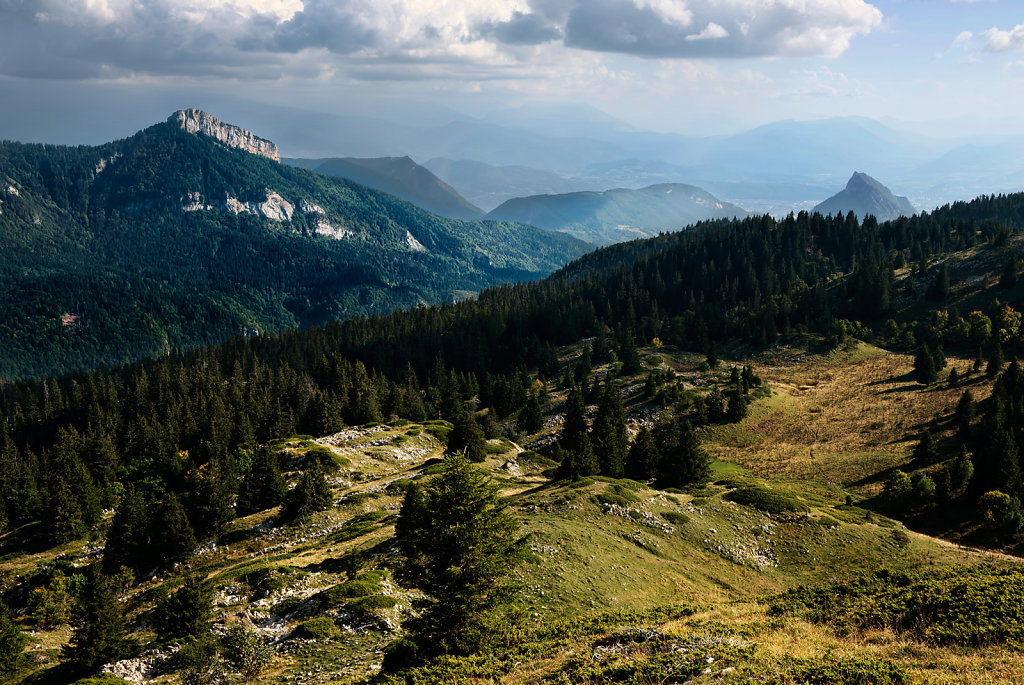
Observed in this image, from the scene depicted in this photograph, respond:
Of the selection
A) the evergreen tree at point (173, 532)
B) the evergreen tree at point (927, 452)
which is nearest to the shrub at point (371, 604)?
the evergreen tree at point (173, 532)

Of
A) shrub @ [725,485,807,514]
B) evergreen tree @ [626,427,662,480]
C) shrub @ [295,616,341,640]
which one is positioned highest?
shrub @ [295,616,341,640]

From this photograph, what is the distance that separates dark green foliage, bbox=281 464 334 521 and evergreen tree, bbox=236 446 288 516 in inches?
245

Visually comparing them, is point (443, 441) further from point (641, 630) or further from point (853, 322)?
point (853, 322)

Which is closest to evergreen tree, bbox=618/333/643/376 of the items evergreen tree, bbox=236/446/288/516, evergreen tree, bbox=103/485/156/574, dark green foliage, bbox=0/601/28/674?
evergreen tree, bbox=236/446/288/516

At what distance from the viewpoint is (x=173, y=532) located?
6931cm

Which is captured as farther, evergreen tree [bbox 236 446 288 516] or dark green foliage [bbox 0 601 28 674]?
evergreen tree [bbox 236 446 288 516]

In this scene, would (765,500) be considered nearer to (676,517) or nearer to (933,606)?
(676,517)

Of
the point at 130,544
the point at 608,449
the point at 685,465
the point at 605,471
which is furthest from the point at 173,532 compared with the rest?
the point at 685,465

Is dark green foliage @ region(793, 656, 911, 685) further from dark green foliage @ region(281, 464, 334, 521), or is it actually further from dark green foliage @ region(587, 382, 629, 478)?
dark green foliage @ region(281, 464, 334, 521)

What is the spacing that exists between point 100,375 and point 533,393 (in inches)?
5671

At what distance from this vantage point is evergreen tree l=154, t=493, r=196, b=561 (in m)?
69.3

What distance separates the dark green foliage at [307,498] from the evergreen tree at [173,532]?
36.7ft

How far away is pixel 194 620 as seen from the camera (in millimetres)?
39812

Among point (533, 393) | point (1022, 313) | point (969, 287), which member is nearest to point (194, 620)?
point (533, 393)
